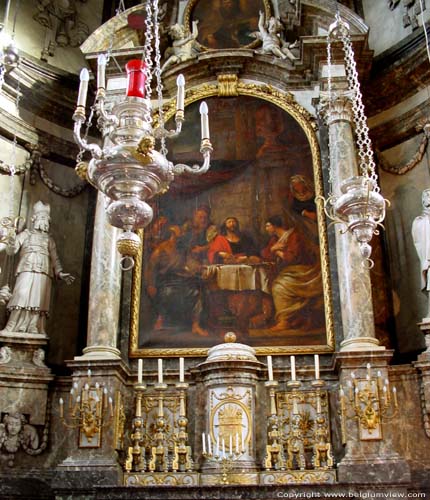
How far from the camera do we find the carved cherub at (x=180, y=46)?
987cm

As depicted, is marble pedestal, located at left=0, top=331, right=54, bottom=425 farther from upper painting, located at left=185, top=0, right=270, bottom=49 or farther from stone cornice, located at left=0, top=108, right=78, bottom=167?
upper painting, located at left=185, top=0, right=270, bottom=49

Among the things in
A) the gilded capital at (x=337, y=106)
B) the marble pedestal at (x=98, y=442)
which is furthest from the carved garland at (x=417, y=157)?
the marble pedestal at (x=98, y=442)

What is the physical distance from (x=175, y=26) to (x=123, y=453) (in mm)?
5809

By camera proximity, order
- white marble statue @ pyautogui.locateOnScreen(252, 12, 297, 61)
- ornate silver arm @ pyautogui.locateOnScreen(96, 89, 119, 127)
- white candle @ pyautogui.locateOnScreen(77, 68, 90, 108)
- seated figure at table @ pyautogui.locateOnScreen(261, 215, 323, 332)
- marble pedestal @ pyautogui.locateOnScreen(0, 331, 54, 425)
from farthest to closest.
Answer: white marble statue @ pyautogui.locateOnScreen(252, 12, 297, 61) → seated figure at table @ pyautogui.locateOnScreen(261, 215, 323, 332) → marble pedestal @ pyautogui.locateOnScreen(0, 331, 54, 425) → white candle @ pyautogui.locateOnScreen(77, 68, 90, 108) → ornate silver arm @ pyautogui.locateOnScreen(96, 89, 119, 127)

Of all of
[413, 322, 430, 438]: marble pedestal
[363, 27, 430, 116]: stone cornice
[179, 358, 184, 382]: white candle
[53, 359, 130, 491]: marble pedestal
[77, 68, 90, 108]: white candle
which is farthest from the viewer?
[363, 27, 430, 116]: stone cornice

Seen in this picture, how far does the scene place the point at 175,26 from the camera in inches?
402

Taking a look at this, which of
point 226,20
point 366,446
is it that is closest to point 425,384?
point 366,446

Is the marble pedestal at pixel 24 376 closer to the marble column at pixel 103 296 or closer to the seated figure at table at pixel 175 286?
the marble column at pixel 103 296

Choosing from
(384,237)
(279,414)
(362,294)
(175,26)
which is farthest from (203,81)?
(279,414)

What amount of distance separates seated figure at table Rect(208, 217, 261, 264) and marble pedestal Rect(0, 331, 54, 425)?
2208 millimetres

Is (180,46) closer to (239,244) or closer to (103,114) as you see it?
(239,244)

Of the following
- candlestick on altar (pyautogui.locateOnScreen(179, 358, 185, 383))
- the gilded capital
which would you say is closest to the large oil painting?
the gilded capital

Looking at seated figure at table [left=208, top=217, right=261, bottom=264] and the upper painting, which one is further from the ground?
the upper painting

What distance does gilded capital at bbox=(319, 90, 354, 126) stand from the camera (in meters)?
8.97
